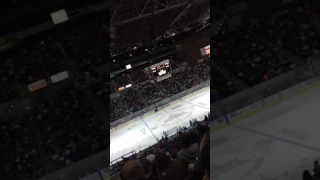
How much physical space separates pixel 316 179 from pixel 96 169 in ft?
6.83

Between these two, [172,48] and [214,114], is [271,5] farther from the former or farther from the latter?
[214,114]

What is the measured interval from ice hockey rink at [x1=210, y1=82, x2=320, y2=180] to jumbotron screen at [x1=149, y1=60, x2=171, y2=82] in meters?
4.94

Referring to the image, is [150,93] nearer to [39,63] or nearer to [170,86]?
[170,86]

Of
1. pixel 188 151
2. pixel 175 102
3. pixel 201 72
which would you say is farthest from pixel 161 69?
pixel 188 151

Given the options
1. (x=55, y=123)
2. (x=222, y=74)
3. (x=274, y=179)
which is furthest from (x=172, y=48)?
(x=274, y=179)

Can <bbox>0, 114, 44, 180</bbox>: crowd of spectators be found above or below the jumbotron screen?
below

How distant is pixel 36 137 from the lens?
489 cm

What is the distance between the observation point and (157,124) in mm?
6449

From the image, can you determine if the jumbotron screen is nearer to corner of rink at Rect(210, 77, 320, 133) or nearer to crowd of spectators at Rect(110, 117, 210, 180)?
corner of rink at Rect(210, 77, 320, 133)

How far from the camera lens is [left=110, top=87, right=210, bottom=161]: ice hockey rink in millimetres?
5234

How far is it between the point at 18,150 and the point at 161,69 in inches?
189

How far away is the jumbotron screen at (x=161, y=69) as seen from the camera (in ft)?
27.3

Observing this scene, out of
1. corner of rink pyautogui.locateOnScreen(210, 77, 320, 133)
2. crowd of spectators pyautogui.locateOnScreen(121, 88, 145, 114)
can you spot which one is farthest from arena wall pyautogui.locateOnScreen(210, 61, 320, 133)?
crowd of spectators pyautogui.locateOnScreen(121, 88, 145, 114)

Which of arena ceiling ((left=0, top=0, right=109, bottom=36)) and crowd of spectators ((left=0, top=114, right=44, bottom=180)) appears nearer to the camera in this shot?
arena ceiling ((left=0, top=0, right=109, bottom=36))
